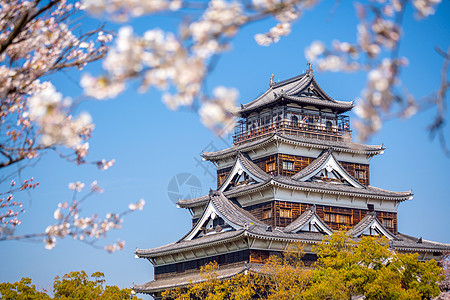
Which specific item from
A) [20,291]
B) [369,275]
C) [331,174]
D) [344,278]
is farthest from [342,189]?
[20,291]

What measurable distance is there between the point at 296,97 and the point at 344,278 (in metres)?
15.8

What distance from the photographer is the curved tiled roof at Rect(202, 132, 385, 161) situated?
40188 mm

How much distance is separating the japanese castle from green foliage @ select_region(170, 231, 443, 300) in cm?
150

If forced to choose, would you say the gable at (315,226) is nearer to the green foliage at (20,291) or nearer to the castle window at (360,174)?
the castle window at (360,174)

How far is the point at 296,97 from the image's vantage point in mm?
42438

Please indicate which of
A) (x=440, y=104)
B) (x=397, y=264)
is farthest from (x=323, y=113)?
(x=440, y=104)

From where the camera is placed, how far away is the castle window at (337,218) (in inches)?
1582

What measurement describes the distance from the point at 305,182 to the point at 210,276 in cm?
867

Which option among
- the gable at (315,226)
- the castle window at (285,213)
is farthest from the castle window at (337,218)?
the castle window at (285,213)

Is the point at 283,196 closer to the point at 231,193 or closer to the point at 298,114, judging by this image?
the point at 231,193

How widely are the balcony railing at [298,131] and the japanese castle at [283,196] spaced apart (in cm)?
7

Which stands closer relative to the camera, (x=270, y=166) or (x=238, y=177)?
(x=270, y=166)

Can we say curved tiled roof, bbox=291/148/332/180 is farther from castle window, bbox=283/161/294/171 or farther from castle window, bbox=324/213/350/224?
castle window, bbox=324/213/350/224

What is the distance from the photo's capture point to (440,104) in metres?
7.75
